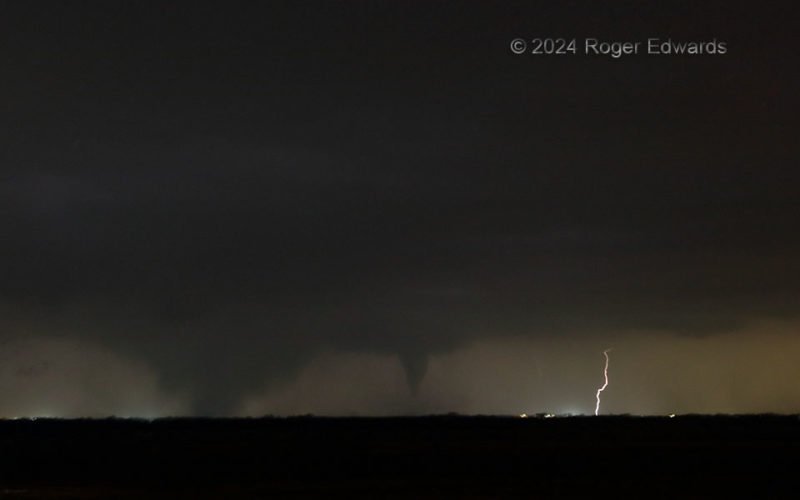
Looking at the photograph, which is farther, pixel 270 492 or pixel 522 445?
pixel 522 445

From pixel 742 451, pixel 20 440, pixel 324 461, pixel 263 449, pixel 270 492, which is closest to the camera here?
pixel 270 492

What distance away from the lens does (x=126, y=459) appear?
222 ft

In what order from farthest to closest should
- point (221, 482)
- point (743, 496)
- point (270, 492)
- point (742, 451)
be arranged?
1. point (742, 451)
2. point (221, 482)
3. point (270, 492)
4. point (743, 496)

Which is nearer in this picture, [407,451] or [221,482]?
[221,482]

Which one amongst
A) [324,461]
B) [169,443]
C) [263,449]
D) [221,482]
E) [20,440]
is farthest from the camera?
[20,440]

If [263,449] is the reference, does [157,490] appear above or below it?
below

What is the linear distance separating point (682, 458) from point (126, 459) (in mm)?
33511

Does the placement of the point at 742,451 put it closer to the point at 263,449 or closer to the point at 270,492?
the point at 263,449

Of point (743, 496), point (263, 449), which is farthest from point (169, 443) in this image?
point (743, 496)

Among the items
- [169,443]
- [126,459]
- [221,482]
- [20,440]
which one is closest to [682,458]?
[221,482]

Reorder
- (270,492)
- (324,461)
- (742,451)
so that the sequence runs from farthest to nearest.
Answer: (742,451), (324,461), (270,492)

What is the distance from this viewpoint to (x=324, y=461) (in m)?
63.9

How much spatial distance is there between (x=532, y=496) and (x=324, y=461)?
2261 cm

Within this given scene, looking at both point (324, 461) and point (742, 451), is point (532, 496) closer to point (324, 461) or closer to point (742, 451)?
point (324, 461)
